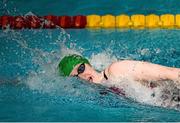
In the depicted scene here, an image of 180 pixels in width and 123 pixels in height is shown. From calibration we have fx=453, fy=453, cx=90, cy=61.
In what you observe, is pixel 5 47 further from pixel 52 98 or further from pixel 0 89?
pixel 52 98

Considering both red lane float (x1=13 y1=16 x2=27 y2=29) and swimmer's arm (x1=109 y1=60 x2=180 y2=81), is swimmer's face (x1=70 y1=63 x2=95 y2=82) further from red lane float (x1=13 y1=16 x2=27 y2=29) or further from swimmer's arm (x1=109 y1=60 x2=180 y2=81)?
red lane float (x1=13 y1=16 x2=27 y2=29)

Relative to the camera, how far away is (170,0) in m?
5.40

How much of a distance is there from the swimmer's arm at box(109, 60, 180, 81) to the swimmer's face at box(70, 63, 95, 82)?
0.17 m

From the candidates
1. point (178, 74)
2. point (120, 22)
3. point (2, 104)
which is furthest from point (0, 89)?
point (120, 22)

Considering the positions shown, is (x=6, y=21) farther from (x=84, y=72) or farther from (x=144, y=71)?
(x=144, y=71)

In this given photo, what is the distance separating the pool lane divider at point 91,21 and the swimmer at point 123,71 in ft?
5.99

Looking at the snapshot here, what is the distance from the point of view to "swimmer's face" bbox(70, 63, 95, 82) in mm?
3162

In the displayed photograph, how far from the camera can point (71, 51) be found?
4.30 meters

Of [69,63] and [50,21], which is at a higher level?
[50,21]

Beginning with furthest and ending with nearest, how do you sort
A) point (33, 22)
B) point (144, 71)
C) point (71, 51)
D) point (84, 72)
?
point (33, 22), point (71, 51), point (84, 72), point (144, 71)

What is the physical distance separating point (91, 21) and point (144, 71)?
7.10 feet

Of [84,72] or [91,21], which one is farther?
[91,21]

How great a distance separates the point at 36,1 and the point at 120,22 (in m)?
1.14

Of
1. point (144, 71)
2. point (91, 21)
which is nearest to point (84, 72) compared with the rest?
point (144, 71)
